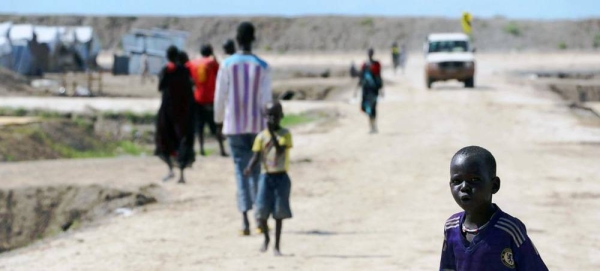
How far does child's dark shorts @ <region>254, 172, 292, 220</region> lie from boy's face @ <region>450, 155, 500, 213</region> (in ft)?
15.7

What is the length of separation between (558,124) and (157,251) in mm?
13866

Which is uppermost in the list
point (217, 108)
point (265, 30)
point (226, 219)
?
point (217, 108)

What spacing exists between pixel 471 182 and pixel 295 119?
1977 cm

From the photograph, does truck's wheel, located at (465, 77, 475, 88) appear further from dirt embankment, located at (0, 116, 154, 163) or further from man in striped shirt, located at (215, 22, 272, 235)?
man in striped shirt, located at (215, 22, 272, 235)

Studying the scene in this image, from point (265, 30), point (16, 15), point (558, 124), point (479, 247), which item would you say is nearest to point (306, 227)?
point (479, 247)

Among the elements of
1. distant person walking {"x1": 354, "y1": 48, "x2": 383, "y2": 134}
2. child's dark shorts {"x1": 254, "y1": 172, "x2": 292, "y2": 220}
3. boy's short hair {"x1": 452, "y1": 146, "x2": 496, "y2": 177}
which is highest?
boy's short hair {"x1": 452, "y1": 146, "x2": 496, "y2": 177}

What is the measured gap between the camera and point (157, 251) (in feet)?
32.2

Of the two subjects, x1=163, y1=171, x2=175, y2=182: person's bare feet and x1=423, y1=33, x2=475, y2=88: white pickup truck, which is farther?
x1=423, y1=33, x2=475, y2=88: white pickup truck

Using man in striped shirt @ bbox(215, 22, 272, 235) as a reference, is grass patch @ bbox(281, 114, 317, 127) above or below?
below

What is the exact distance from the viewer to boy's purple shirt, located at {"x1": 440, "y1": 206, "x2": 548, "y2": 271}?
437cm

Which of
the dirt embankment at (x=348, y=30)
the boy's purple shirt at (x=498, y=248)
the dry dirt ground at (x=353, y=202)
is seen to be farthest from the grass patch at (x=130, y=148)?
the dirt embankment at (x=348, y=30)

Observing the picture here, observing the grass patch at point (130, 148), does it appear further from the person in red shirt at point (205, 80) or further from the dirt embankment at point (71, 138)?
the person in red shirt at point (205, 80)

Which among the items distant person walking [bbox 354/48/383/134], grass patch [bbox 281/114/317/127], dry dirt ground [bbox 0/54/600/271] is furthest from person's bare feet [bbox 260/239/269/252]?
grass patch [bbox 281/114/317/127]

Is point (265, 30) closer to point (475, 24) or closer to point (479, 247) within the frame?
point (475, 24)
